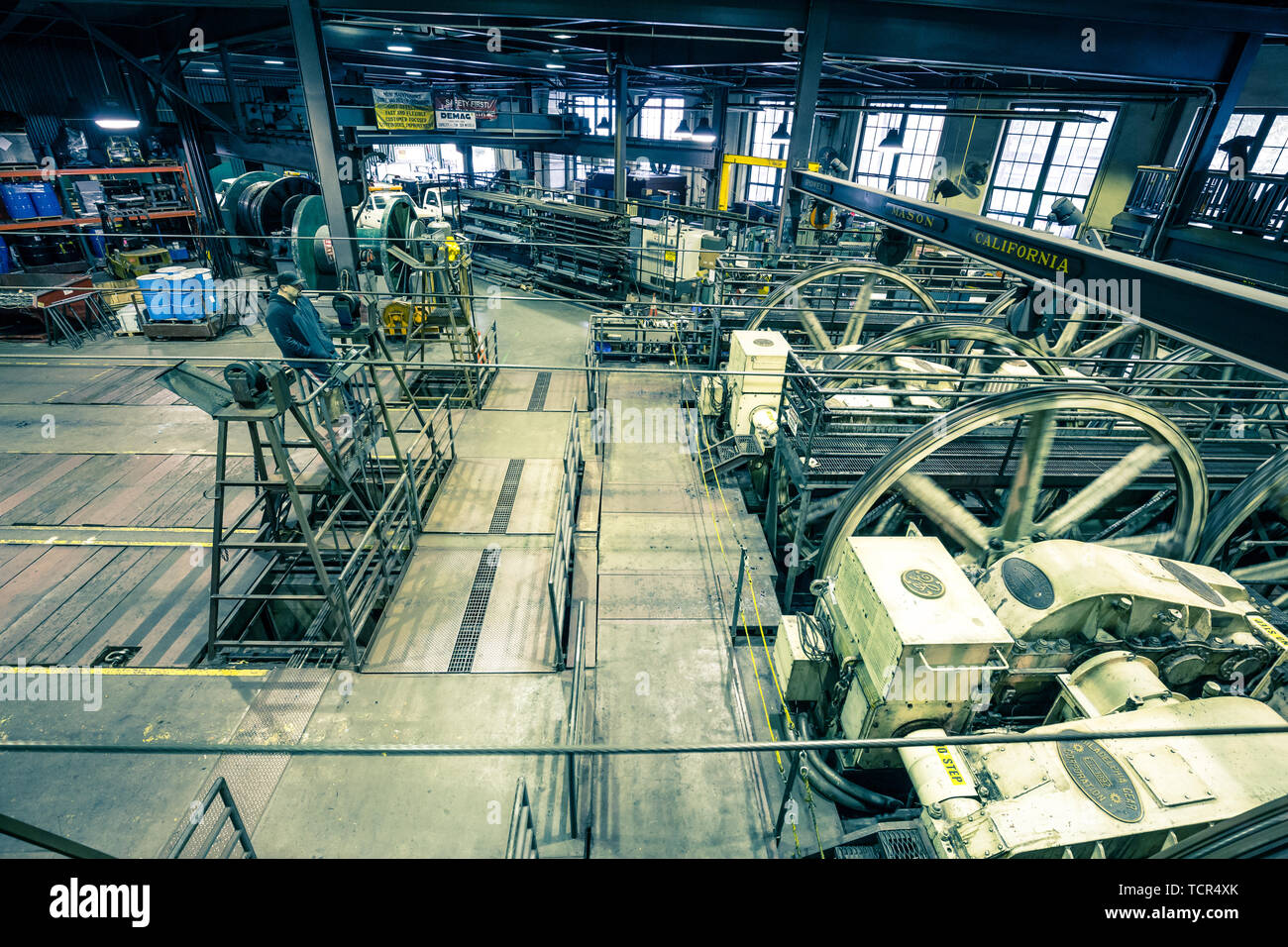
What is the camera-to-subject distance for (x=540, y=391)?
37.1ft

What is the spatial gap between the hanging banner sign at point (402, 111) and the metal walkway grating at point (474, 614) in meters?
9.32

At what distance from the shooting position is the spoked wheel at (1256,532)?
18.6 ft

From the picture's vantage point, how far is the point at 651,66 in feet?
43.9

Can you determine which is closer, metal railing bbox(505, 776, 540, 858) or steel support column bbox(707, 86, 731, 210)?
metal railing bbox(505, 776, 540, 858)

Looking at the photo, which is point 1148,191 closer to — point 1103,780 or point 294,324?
point 1103,780

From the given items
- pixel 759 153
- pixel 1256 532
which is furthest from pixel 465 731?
pixel 759 153

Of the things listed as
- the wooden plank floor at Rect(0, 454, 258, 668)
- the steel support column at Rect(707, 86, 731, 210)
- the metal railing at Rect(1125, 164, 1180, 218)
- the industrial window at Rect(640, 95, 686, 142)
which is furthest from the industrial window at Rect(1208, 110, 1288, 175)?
the industrial window at Rect(640, 95, 686, 142)

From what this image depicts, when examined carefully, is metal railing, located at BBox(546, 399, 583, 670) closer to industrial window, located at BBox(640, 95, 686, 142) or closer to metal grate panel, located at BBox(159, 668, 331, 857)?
metal grate panel, located at BBox(159, 668, 331, 857)

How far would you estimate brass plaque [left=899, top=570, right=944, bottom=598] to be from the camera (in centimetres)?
419

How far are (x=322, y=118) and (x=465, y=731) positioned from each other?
26.7 feet

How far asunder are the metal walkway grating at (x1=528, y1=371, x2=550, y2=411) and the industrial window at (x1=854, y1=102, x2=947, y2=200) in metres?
14.4

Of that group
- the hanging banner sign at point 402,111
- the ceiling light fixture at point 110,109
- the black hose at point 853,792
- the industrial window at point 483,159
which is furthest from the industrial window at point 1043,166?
the industrial window at point 483,159

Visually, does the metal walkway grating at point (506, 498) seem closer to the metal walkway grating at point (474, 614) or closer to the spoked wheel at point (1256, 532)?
the metal walkway grating at point (474, 614)

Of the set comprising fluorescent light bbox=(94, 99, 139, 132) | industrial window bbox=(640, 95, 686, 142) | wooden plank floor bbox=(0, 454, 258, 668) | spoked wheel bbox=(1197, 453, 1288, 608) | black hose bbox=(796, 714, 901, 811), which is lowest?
wooden plank floor bbox=(0, 454, 258, 668)
